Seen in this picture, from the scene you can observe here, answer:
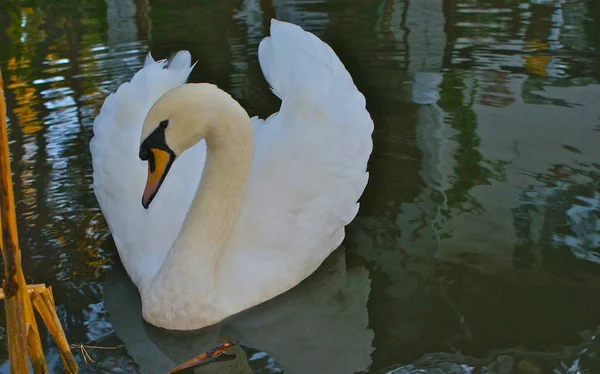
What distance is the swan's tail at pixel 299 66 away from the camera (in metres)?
4.88

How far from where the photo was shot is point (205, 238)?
414cm

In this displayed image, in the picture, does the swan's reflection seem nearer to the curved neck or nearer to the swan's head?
the curved neck

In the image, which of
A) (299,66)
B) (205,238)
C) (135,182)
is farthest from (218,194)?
(299,66)

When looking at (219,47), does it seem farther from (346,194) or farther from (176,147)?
(176,147)

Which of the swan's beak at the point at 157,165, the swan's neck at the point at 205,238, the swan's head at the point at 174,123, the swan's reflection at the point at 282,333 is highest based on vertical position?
the swan's head at the point at 174,123

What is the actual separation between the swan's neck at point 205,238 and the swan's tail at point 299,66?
84 centimetres

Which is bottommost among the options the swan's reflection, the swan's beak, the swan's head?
the swan's reflection

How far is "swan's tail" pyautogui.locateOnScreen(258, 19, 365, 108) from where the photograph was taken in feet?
16.0

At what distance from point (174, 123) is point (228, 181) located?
1.68 feet

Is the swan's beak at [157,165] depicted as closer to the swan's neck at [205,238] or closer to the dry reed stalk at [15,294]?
the swan's neck at [205,238]

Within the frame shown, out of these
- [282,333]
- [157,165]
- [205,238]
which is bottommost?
[282,333]

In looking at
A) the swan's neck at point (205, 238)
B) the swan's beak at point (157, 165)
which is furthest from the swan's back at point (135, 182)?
the swan's beak at point (157, 165)

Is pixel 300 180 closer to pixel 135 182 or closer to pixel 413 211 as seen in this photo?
pixel 135 182

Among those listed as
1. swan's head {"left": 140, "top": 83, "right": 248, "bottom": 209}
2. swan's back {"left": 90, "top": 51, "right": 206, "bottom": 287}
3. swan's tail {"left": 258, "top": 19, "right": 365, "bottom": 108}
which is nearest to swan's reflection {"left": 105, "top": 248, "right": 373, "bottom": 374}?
swan's back {"left": 90, "top": 51, "right": 206, "bottom": 287}
